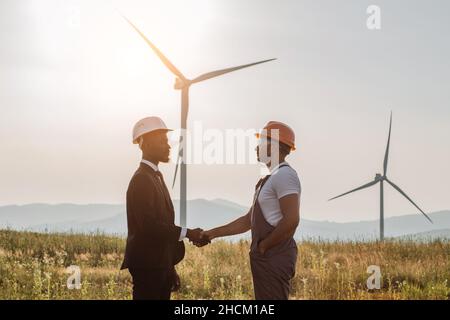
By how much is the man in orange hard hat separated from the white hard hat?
1.14 metres

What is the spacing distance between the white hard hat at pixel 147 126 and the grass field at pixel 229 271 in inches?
198

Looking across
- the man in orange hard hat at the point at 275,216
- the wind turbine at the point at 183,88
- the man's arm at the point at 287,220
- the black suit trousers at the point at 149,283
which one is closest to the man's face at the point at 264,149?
the man in orange hard hat at the point at 275,216

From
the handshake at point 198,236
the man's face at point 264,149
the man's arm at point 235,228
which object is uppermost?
the man's face at point 264,149

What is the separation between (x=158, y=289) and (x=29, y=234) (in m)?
17.1

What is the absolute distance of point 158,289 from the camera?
24.2 ft

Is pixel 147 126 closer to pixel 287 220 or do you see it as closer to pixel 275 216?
pixel 275 216

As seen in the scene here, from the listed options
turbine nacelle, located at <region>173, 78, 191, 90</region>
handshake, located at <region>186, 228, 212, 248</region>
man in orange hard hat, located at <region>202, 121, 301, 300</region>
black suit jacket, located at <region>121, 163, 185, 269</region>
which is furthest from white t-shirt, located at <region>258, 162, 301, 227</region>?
turbine nacelle, located at <region>173, 78, 191, 90</region>

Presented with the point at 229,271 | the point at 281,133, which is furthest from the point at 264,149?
the point at 229,271

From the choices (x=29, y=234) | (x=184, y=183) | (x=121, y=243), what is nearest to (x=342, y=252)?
(x=121, y=243)

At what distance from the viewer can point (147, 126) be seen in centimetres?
763

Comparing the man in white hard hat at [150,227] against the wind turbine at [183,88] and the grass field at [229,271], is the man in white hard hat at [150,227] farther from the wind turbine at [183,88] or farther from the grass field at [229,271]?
the wind turbine at [183,88]

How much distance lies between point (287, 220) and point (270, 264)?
543 mm

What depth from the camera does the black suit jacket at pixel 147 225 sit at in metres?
7.35
